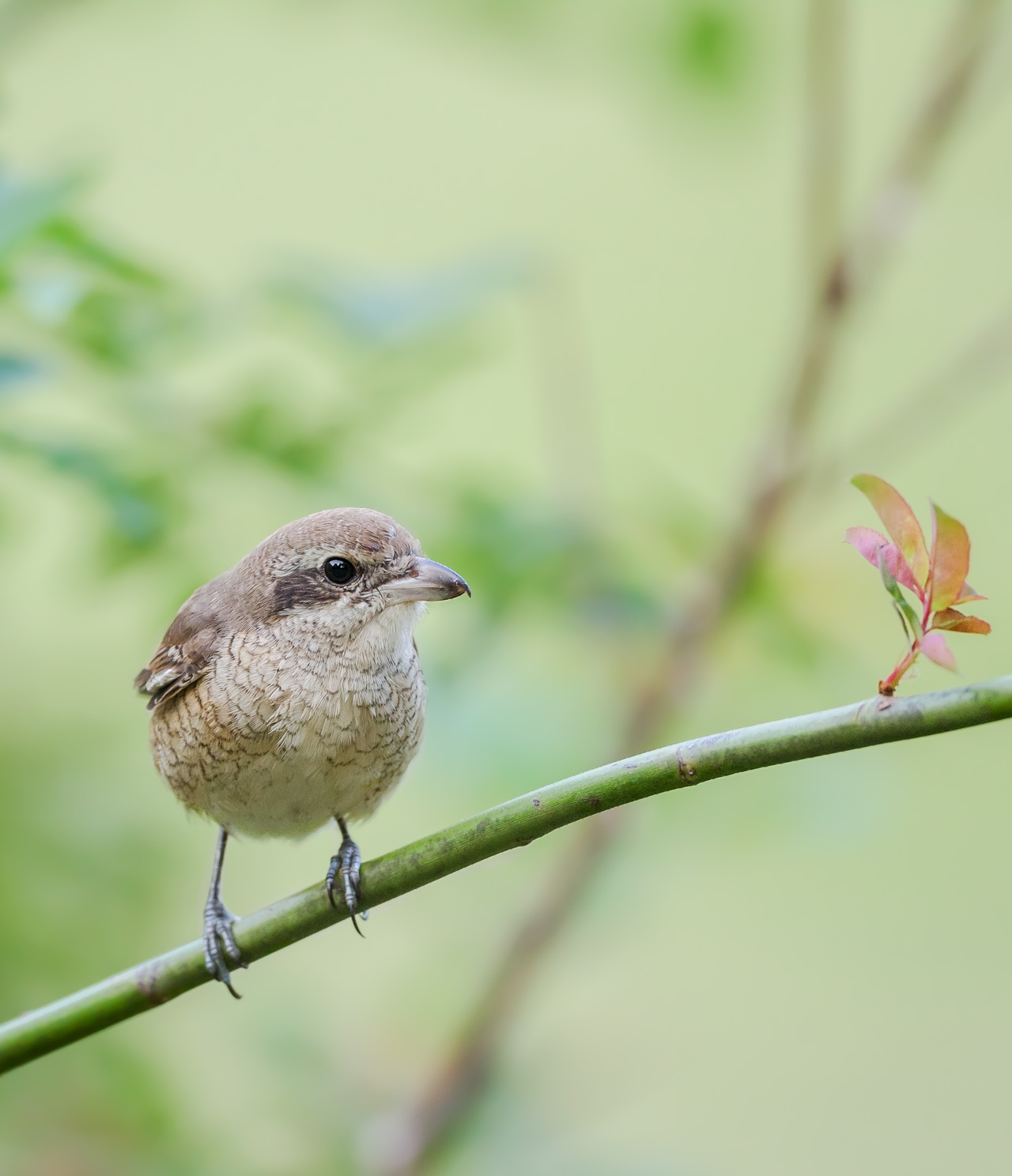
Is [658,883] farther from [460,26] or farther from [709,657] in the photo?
[460,26]

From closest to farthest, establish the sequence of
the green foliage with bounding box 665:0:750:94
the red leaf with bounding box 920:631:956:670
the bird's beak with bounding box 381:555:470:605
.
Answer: the red leaf with bounding box 920:631:956:670, the bird's beak with bounding box 381:555:470:605, the green foliage with bounding box 665:0:750:94

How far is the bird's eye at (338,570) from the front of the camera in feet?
8.17

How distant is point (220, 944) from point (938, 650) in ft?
4.75

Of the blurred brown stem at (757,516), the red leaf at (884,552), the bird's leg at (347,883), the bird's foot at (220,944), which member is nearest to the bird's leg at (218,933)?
the bird's foot at (220,944)

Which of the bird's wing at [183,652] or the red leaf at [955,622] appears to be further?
the bird's wing at [183,652]

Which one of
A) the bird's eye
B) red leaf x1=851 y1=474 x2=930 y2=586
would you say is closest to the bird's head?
the bird's eye

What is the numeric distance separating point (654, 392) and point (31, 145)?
2.77m

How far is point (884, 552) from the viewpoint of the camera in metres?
1.23

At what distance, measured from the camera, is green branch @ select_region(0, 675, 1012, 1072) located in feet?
3.87

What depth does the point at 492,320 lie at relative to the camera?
331cm

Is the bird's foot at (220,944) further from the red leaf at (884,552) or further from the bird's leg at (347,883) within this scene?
the red leaf at (884,552)

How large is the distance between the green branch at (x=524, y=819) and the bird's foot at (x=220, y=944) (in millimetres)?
37

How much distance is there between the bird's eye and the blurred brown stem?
0.93 metres

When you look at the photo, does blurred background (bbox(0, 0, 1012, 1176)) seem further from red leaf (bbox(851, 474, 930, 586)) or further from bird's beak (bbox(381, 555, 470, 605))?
red leaf (bbox(851, 474, 930, 586))
